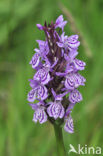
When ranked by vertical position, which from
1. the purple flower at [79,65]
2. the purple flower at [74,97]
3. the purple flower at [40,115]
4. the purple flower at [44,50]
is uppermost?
the purple flower at [44,50]

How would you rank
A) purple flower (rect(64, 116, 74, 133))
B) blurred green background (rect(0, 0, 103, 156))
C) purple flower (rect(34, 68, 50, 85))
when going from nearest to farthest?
purple flower (rect(34, 68, 50, 85)), purple flower (rect(64, 116, 74, 133)), blurred green background (rect(0, 0, 103, 156))

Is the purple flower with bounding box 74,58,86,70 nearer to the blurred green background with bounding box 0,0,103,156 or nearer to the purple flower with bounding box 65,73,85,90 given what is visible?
the purple flower with bounding box 65,73,85,90

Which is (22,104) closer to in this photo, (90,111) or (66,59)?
(90,111)

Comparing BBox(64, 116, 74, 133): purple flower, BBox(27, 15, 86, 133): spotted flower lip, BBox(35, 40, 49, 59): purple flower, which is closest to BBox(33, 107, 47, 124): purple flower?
BBox(27, 15, 86, 133): spotted flower lip

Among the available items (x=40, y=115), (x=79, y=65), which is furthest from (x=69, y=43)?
(x=40, y=115)

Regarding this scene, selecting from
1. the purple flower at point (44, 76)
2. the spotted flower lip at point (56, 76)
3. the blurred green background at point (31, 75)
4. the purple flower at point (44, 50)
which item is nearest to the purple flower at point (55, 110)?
the spotted flower lip at point (56, 76)

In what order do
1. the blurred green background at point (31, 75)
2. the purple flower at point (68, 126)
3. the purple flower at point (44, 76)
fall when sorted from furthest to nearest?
the blurred green background at point (31, 75) → the purple flower at point (68, 126) → the purple flower at point (44, 76)

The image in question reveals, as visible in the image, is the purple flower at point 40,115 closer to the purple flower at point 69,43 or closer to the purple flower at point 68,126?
the purple flower at point 68,126
